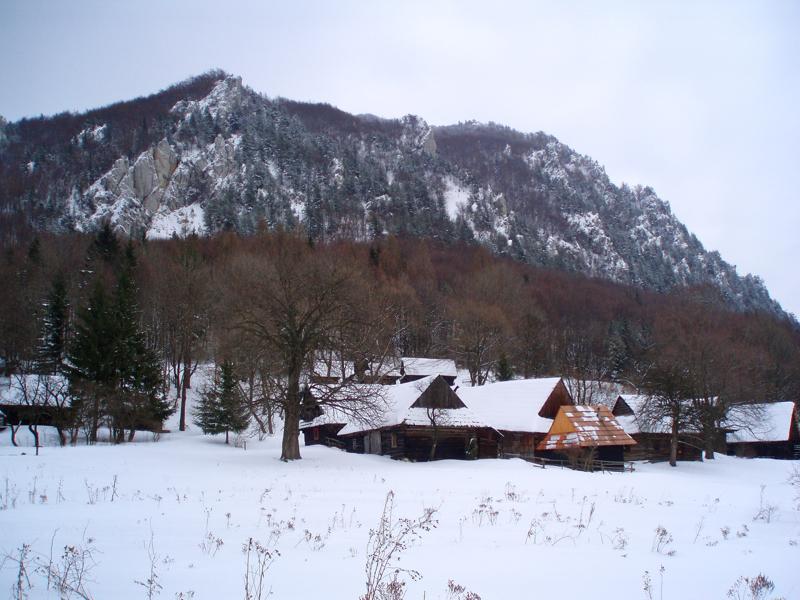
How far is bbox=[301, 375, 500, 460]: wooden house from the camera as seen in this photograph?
119 feet

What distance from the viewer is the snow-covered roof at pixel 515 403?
41.6 metres

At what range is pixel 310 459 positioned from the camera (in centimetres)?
2875

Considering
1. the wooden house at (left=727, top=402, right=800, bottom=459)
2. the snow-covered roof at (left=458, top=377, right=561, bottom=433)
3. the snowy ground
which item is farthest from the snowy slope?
the wooden house at (left=727, top=402, right=800, bottom=459)

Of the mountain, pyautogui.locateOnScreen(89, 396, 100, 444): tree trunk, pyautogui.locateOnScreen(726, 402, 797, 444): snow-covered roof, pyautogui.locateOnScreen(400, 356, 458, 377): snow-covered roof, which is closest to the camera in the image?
pyautogui.locateOnScreen(89, 396, 100, 444): tree trunk

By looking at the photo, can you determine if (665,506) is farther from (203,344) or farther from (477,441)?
(203,344)

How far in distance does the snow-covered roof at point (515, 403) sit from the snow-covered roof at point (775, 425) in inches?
1052

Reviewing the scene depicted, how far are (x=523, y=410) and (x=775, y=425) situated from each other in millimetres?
31765

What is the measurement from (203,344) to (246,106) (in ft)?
522

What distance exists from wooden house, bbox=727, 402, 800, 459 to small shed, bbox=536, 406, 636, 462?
81.2 feet

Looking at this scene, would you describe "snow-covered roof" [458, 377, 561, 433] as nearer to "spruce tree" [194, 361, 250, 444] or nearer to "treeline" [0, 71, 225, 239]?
"spruce tree" [194, 361, 250, 444]

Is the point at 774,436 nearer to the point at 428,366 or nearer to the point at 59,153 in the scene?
the point at 428,366

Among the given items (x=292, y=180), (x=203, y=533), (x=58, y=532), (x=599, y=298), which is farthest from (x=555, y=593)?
(x=292, y=180)

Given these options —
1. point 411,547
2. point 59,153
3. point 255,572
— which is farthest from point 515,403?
point 59,153

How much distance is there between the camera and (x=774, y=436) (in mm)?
56344
